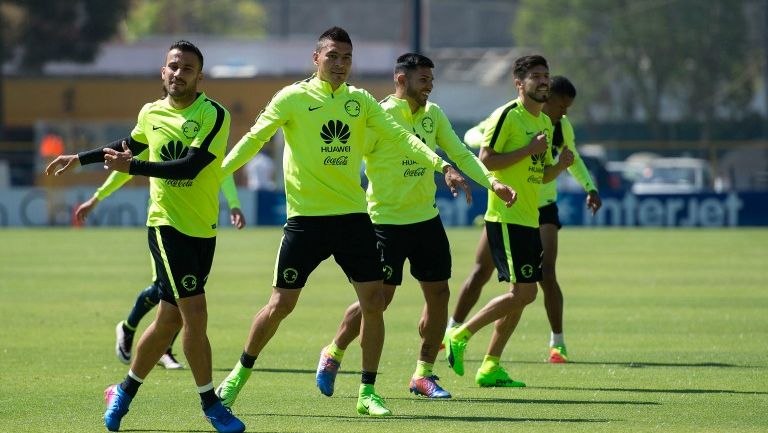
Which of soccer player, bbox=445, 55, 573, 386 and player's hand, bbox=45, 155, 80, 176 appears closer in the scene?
player's hand, bbox=45, 155, 80, 176

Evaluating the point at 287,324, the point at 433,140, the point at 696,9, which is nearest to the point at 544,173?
the point at 433,140

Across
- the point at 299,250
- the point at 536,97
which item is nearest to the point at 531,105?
the point at 536,97

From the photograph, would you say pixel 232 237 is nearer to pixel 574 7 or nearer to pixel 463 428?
pixel 463 428

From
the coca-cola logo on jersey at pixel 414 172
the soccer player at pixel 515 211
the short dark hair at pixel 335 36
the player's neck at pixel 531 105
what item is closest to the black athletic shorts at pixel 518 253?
the soccer player at pixel 515 211

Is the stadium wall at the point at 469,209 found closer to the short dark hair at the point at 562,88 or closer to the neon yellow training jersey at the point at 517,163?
the short dark hair at the point at 562,88

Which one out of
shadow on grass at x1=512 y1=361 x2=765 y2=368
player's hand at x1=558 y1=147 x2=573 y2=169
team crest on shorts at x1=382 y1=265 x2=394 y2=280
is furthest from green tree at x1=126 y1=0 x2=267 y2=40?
team crest on shorts at x1=382 y1=265 x2=394 y2=280

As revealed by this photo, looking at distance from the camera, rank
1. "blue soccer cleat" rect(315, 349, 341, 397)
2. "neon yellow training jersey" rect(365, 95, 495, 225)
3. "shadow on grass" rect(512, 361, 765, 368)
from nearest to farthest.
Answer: "blue soccer cleat" rect(315, 349, 341, 397), "neon yellow training jersey" rect(365, 95, 495, 225), "shadow on grass" rect(512, 361, 765, 368)

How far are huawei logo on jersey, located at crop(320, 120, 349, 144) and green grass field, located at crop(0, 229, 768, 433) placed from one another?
1733 mm

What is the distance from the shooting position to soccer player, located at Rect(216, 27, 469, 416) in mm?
9203

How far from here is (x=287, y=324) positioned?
49.7ft

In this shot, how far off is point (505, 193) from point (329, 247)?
1.17 metres

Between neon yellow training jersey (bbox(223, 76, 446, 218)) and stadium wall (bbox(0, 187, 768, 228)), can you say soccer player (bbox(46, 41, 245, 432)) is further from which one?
stadium wall (bbox(0, 187, 768, 228))

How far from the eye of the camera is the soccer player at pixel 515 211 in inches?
419

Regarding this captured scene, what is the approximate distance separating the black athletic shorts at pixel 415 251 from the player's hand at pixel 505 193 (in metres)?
1.35
